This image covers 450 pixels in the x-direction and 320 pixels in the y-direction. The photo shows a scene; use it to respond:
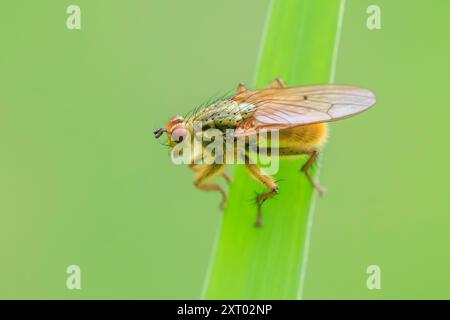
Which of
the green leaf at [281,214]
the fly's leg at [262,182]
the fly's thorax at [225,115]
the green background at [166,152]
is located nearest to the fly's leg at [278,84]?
the green leaf at [281,214]

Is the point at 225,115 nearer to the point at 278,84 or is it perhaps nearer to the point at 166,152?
the point at 278,84

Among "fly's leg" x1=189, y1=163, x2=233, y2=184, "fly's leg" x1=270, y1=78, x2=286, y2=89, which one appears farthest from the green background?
"fly's leg" x1=270, y1=78, x2=286, y2=89

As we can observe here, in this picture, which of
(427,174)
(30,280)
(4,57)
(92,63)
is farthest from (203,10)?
(30,280)

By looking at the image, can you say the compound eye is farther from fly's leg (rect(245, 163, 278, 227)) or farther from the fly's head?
fly's leg (rect(245, 163, 278, 227))

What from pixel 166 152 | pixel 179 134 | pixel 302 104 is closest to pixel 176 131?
pixel 179 134

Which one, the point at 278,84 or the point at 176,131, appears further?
the point at 176,131

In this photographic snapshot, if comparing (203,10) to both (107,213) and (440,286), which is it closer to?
(107,213)
